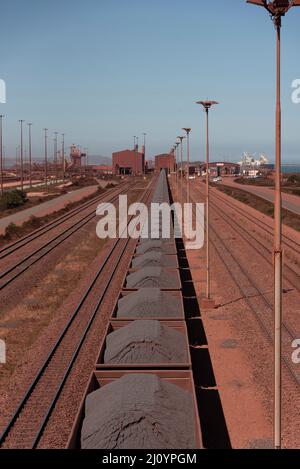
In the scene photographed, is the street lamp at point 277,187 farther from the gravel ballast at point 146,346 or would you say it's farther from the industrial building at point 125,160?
the industrial building at point 125,160

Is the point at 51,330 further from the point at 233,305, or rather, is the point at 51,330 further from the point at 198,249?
the point at 198,249

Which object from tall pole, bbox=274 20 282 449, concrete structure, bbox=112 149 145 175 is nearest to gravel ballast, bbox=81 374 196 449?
tall pole, bbox=274 20 282 449

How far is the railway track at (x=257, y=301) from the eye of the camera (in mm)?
18500

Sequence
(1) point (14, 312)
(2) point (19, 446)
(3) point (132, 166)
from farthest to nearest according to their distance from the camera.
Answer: (3) point (132, 166) < (1) point (14, 312) < (2) point (19, 446)

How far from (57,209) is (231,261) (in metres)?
41.4

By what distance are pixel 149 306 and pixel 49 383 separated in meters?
4.03

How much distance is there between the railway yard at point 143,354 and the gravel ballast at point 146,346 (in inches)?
1.5

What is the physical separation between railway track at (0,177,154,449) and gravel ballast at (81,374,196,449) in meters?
2.64

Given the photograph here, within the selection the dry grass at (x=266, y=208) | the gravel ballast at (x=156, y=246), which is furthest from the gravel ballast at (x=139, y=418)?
the dry grass at (x=266, y=208)

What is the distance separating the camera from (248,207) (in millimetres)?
75562

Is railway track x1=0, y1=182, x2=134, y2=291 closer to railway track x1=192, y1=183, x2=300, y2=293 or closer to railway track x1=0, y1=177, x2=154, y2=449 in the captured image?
railway track x1=0, y1=177, x2=154, y2=449

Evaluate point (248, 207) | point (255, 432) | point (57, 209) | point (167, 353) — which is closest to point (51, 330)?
point (167, 353)

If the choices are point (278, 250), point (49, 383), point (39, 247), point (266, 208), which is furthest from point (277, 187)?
point (266, 208)

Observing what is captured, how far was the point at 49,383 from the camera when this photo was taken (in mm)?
16219
